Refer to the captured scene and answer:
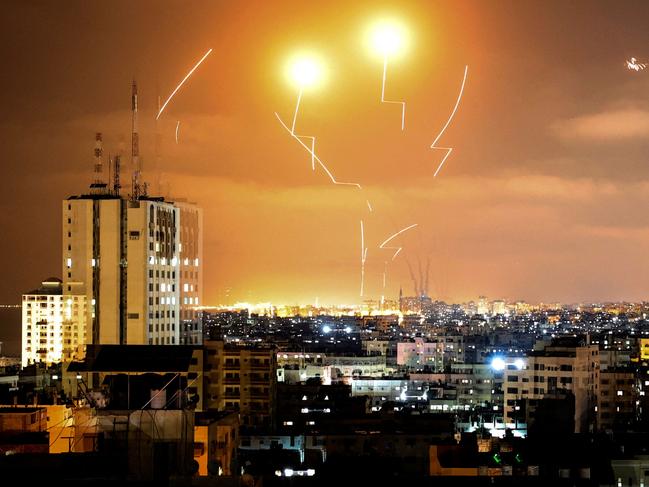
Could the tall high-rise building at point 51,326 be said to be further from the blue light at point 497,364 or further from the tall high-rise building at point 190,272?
the blue light at point 497,364

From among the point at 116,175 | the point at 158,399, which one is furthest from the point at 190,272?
the point at 158,399

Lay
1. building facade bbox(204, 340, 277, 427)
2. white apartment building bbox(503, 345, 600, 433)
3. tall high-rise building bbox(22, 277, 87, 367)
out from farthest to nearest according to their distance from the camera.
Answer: tall high-rise building bbox(22, 277, 87, 367), white apartment building bbox(503, 345, 600, 433), building facade bbox(204, 340, 277, 427)

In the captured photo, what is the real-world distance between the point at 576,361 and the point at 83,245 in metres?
10.3

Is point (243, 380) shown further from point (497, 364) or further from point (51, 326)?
point (51, 326)

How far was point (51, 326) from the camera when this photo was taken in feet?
115

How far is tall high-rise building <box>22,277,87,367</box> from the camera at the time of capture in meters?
31.7

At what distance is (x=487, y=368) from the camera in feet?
110

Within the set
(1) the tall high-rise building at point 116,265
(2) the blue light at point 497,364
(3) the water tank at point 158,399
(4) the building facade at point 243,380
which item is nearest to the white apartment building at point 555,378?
(4) the building facade at point 243,380

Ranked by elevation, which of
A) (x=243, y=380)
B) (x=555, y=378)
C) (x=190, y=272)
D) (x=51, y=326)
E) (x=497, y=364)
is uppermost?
(x=190, y=272)

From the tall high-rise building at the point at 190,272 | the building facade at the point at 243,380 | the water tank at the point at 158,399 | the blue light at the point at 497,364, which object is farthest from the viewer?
the blue light at the point at 497,364

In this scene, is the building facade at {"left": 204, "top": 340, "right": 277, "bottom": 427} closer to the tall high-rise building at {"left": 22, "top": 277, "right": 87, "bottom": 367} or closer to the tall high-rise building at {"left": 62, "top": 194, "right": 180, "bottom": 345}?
the tall high-rise building at {"left": 62, "top": 194, "right": 180, "bottom": 345}

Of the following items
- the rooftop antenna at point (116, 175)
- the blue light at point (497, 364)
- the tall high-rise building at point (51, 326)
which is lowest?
the blue light at point (497, 364)

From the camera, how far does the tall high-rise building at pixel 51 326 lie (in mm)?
31694

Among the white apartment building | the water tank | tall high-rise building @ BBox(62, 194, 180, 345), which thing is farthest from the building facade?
the water tank
